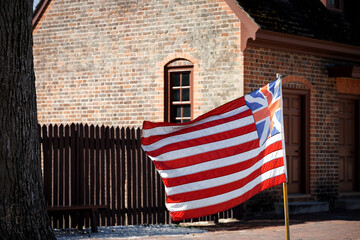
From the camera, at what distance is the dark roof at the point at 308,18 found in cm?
1524

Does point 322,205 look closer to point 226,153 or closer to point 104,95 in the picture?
point 104,95

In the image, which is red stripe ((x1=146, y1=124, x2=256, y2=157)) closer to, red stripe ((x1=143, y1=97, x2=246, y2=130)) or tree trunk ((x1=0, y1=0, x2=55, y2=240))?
red stripe ((x1=143, y1=97, x2=246, y2=130))

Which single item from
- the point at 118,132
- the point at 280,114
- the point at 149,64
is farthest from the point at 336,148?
the point at 280,114

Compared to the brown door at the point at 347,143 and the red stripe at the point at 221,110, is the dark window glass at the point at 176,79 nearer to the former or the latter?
the brown door at the point at 347,143

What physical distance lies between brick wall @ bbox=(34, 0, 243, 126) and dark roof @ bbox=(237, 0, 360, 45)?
0.72 metres

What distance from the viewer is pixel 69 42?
58.7 feet

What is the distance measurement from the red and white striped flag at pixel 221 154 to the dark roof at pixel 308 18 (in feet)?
22.4

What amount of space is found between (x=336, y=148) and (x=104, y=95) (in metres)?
5.60

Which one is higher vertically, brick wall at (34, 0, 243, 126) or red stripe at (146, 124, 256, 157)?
brick wall at (34, 0, 243, 126)

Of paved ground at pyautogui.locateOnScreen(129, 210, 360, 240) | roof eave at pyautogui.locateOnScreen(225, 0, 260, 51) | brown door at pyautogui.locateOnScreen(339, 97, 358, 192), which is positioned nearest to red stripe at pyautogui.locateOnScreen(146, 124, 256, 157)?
paved ground at pyautogui.locateOnScreen(129, 210, 360, 240)

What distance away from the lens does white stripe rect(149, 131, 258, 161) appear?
25.5 ft

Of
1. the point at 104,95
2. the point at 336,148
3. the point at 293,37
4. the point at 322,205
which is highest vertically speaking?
the point at 293,37

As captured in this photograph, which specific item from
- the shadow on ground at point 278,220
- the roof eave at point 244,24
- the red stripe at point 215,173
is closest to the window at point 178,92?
the roof eave at point 244,24

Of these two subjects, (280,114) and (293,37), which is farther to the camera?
(293,37)
